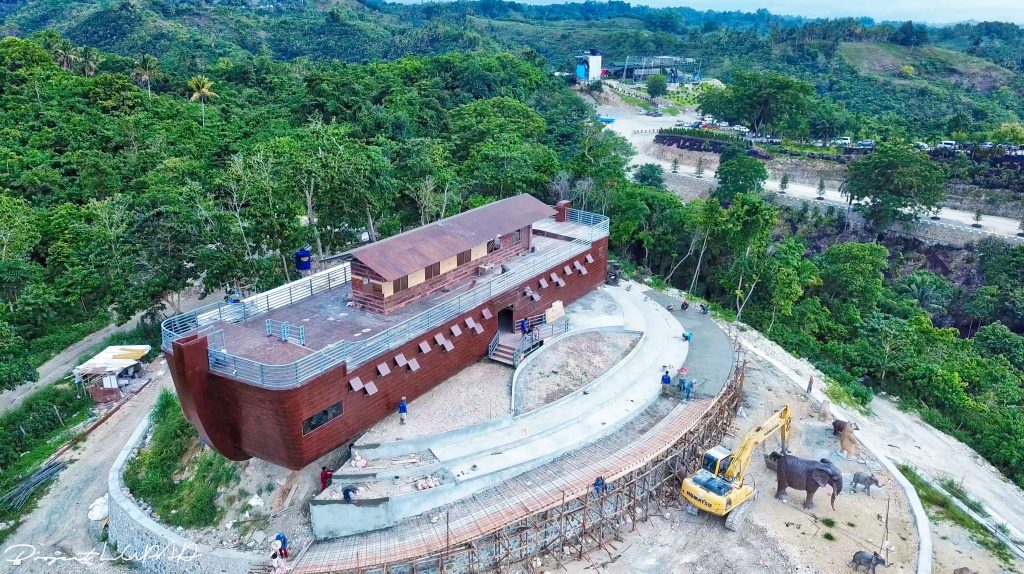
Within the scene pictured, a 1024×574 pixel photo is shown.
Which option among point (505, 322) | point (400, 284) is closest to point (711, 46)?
point (505, 322)

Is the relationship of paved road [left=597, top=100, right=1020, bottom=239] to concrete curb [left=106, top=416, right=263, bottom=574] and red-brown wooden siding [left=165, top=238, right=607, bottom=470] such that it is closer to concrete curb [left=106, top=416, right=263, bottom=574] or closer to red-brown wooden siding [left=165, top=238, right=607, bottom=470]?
red-brown wooden siding [left=165, top=238, right=607, bottom=470]

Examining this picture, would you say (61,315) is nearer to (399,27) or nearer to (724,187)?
(724,187)

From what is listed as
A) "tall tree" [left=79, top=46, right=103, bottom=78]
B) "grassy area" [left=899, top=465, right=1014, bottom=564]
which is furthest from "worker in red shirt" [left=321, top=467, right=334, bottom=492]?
"tall tree" [left=79, top=46, right=103, bottom=78]

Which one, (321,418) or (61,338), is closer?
(321,418)

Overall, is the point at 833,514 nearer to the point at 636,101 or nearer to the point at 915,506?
the point at 915,506

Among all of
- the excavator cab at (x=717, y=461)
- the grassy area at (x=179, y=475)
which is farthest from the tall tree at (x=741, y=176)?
the grassy area at (x=179, y=475)

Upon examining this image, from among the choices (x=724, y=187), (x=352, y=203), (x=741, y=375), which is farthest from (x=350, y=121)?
(x=741, y=375)

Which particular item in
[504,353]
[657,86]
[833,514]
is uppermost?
[657,86]

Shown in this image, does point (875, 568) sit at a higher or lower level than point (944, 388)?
higher
